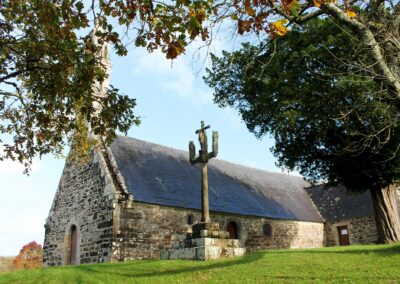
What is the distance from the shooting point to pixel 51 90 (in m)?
7.06

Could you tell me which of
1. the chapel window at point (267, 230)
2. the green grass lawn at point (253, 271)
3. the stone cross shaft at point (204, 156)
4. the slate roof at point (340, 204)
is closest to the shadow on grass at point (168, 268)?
the green grass lawn at point (253, 271)

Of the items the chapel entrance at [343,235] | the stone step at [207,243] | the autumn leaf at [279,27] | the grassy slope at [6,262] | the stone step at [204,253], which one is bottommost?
the grassy slope at [6,262]

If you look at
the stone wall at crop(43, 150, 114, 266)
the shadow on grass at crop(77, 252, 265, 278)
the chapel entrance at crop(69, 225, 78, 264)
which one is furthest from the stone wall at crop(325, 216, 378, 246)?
the chapel entrance at crop(69, 225, 78, 264)

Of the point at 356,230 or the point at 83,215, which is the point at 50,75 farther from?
the point at 356,230

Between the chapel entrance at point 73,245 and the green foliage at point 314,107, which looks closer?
the green foliage at point 314,107

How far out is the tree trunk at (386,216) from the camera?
17.5 meters

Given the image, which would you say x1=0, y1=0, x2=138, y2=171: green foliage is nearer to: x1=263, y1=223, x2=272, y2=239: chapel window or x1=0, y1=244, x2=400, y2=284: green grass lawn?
x1=0, y1=244, x2=400, y2=284: green grass lawn

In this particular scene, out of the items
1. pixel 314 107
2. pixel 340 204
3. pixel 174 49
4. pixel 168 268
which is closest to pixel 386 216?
pixel 314 107

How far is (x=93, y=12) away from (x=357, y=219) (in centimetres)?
2246

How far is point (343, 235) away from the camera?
2498cm

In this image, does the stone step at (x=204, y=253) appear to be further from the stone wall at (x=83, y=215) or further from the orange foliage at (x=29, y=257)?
the orange foliage at (x=29, y=257)

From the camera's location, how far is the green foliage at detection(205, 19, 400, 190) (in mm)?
15617

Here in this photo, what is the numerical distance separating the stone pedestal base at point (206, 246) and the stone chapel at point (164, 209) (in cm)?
81

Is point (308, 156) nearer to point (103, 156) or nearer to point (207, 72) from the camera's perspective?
point (207, 72)
